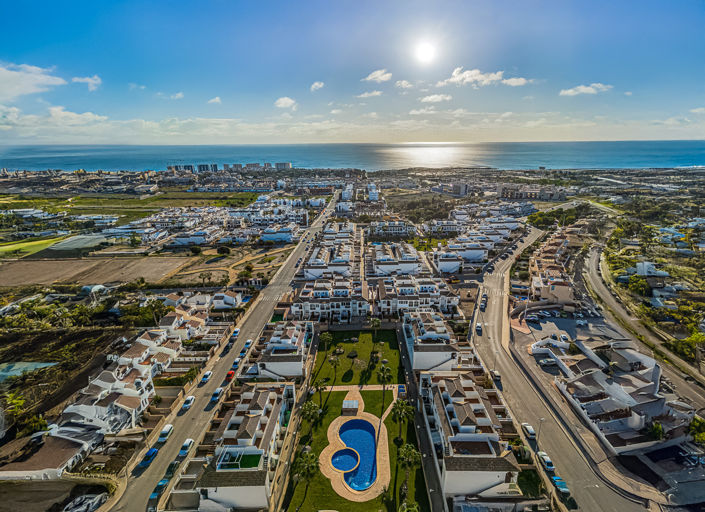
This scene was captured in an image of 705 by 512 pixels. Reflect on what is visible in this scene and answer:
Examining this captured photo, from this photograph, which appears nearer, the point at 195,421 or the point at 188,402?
the point at 195,421

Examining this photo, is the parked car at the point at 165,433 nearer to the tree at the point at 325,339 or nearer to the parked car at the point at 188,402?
the parked car at the point at 188,402

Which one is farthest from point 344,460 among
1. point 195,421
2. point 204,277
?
point 204,277

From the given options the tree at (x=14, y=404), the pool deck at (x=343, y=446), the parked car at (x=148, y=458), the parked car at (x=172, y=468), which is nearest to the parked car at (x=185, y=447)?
the parked car at (x=172, y=468)

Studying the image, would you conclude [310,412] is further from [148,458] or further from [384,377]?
[148,458]

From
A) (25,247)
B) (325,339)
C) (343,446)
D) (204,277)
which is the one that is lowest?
(343,446)

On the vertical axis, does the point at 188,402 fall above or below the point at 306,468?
below

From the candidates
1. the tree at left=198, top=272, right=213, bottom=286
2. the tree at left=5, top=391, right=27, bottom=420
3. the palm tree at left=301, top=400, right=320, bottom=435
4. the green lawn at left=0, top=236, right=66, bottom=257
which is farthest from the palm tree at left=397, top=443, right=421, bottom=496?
the green lawn at left=0, top=236, right=66, bottom=257

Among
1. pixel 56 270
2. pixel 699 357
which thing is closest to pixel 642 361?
pixel 699 357

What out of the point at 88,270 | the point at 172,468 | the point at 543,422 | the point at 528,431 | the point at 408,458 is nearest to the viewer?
the point at 408,458

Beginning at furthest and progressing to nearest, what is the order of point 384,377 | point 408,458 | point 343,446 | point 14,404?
point 384,377 → point 14,404 → point 343,446 → point 408,458
